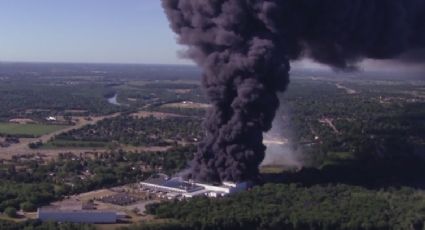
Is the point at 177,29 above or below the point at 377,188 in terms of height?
above

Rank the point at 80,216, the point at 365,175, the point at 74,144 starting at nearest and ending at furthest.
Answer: the point at 80,216 < the point at 365,175 < the point at 74,144

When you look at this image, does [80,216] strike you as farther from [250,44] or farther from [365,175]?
[365,175]

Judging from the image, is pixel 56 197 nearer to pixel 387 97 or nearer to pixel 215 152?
pixel 215 152

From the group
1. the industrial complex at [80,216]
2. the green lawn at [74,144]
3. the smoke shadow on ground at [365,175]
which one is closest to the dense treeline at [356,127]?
the smoke shadow on ground at [365,175]

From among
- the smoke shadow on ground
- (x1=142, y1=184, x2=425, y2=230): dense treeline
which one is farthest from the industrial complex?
the smoke shadow on ground

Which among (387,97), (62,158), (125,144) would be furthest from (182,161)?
(387,97)

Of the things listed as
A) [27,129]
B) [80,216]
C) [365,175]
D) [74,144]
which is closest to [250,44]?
[365,175]
